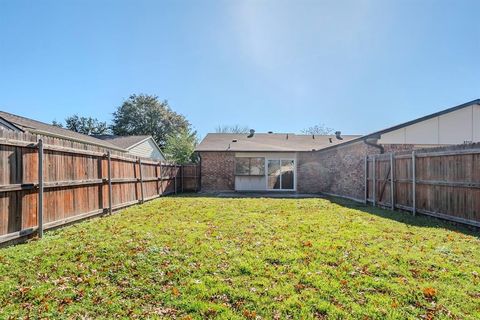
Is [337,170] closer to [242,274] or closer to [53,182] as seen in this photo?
[242,274]

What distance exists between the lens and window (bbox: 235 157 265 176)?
1881cm

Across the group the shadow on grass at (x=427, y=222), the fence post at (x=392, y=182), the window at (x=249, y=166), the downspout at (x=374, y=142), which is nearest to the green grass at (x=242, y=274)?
the shadow on grass at (x=427, y=222)

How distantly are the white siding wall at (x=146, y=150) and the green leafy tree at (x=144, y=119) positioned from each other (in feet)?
43.5

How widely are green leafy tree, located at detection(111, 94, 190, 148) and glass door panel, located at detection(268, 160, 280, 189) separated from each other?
24.5 meters

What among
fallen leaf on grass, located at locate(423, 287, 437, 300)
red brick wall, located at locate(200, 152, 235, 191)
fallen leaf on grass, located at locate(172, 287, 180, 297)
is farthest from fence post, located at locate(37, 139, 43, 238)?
red brick wall, located at locate(200, 152, 235, 191)

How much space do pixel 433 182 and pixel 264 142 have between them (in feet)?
43.7

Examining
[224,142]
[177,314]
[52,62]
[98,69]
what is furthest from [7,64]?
[177,314]

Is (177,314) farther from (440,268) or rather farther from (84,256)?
(440,268)

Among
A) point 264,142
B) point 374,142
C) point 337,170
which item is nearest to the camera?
point 374,142

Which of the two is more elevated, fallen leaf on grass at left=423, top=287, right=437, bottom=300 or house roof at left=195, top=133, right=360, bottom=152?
house roof at left=195, top=133, right=360, bottom=152

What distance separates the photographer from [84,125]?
43719 mm

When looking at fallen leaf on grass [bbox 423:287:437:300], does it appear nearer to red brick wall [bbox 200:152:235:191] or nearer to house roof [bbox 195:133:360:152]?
house roof [bbox 195:133:360:152]

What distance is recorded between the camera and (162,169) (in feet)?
48.8

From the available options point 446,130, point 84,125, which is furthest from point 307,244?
point 84,125
